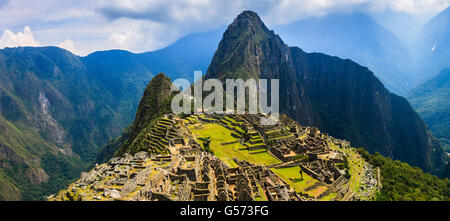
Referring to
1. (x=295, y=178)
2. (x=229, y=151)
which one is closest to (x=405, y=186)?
(x=295, y=178)

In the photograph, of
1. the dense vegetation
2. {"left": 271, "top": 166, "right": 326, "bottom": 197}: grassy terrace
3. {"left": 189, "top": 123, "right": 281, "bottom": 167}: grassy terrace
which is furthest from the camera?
{"left": 189, "top": 123, "right": 281, "bottom": 167}: grassy terrace

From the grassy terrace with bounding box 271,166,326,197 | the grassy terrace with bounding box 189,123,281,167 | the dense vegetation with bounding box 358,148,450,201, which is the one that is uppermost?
the grassy terrace with bounding box 189,123,281,167

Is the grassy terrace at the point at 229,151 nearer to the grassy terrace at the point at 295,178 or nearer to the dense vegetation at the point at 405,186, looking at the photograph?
the grassy terrace at the point at 295,178

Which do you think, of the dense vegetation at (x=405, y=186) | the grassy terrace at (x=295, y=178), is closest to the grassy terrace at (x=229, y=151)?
the grassy terrace at (x=295, y=178)

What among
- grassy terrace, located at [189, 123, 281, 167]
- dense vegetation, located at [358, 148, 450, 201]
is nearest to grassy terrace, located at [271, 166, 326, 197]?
grassy terrace, located at [189, 123, 281, 167]

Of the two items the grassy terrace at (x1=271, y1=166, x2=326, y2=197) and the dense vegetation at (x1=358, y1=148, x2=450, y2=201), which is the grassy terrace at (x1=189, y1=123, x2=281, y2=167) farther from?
the dense vegetation at (x1=358, y1=148, x2=450, y2=201)

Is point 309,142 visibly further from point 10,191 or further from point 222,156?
point 10,191
